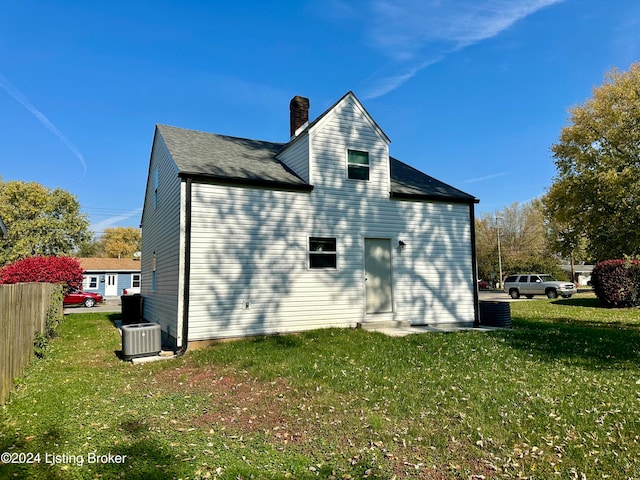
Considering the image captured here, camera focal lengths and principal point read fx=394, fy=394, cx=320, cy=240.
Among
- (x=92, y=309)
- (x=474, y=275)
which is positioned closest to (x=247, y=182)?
(x=474, y=275)

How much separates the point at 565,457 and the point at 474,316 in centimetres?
942

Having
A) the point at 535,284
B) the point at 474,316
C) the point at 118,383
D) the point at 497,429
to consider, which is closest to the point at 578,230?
the point at 535,284

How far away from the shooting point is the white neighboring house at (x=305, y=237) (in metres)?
9.62

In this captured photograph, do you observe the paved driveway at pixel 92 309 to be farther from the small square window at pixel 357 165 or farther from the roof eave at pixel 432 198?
the roof eave at pixel 432 198

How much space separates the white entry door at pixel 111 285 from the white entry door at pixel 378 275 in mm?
37130

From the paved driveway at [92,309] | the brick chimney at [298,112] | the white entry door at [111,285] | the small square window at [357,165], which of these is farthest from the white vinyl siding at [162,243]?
the white entry door at [111,285]

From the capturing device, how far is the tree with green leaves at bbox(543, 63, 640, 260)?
25.2m

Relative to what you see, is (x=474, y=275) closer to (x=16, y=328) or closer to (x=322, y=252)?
(x=322, y=252)

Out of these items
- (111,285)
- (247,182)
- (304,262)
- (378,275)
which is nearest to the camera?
(247,182)

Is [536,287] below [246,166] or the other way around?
below

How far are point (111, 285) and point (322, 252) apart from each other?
3721cm

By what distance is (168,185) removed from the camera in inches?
460

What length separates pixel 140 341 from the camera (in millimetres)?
8609

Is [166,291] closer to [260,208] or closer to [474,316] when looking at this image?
[260,208]
